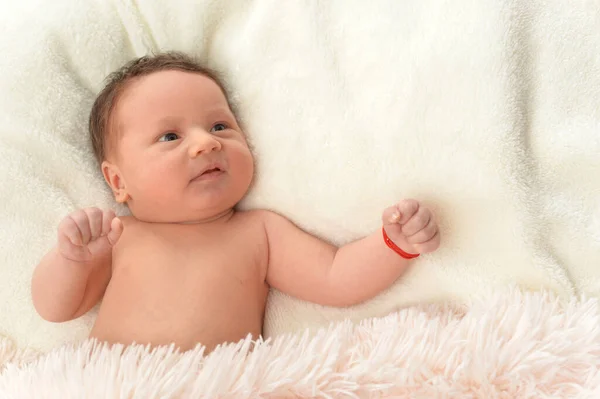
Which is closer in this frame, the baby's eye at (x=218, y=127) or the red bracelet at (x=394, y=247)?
the red bracelet at (x=394, y=247)

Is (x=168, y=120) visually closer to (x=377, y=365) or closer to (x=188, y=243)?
(x=188, y=243)

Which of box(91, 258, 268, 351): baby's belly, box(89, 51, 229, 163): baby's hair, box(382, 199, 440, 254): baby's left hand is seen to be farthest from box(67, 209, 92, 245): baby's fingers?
box(382, 199, 440, 254): baby's left hand

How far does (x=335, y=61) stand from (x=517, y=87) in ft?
1.12

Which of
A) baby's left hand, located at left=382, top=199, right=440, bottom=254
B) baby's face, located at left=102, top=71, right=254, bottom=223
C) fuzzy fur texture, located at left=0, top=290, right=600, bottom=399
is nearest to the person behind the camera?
fuzzy fur texture, located at left=0, top=290, right=600, bottom=399

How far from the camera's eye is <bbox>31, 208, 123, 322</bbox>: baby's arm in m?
0.93

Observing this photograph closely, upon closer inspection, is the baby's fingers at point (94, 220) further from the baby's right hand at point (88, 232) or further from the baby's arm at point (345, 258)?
the baby's arm at point (345, 258)

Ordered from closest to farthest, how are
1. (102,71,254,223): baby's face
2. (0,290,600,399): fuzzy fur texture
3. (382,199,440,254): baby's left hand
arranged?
(0,290,600,399): fuzzy fur texture
(382,199,440,254): baby's left hand
(102,71,254,223): baby's face

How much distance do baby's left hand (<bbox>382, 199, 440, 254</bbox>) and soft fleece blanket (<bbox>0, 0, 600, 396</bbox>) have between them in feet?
0.24

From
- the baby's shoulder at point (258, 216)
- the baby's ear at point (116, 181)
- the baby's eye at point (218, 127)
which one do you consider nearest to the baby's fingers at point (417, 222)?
the baby's shoulder at point (258, 216)

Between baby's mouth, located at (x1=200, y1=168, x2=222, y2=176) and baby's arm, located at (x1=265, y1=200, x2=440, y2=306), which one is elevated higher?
baby's mouth, located at (x1=200, y1=168, x2=222, y2=176)

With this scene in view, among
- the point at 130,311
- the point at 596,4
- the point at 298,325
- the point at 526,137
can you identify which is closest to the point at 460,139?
the point at 526,137

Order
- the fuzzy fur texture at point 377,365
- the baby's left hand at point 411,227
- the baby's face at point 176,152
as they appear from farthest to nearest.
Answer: the baby's face at point 176,152
the baby's left hand at point 411,227
the fuzzy fur texture at point 377,365

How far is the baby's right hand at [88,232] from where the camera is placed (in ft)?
3.05

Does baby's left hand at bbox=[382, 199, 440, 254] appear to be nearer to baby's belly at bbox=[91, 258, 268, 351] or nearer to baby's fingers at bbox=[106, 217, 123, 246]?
baby's belly at bbox=[91, 258, 268, 351]
